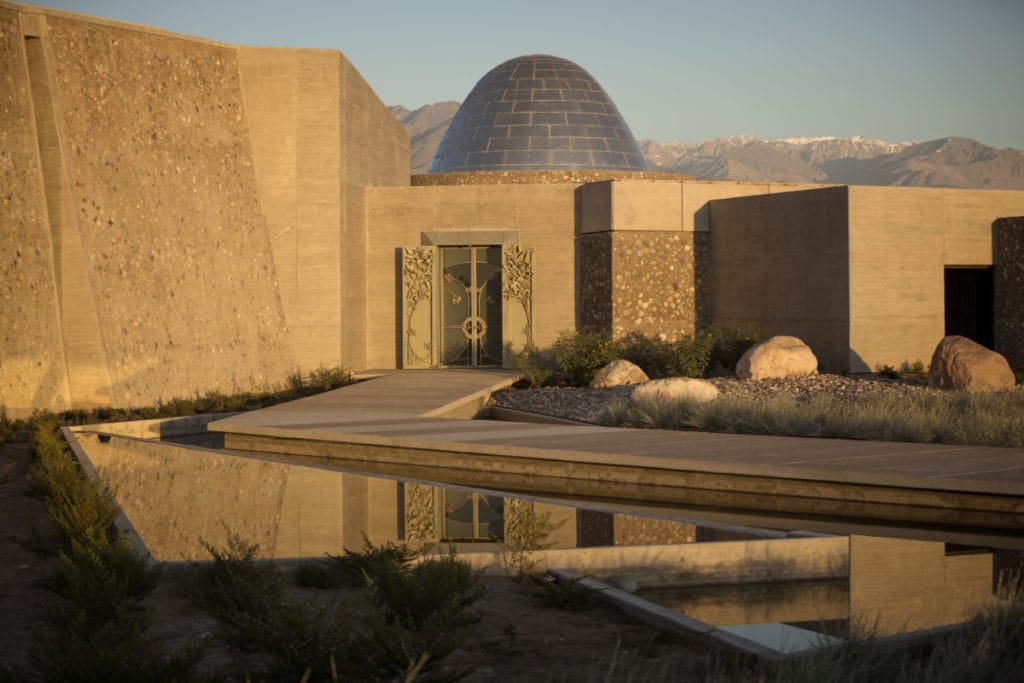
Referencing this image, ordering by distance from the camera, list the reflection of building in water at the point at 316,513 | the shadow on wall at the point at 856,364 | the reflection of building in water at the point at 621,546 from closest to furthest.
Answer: the reflection of building in water at the point at 621,546 → the reflection of building in water at the point at 316,513 → the shadow on wall at the point at 856,364

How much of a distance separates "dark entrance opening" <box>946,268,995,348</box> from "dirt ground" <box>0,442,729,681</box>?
50.2ft

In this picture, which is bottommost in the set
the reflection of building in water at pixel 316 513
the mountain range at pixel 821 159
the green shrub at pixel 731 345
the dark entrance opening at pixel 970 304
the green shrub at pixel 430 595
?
the reflection of building in water at pixel 316 513

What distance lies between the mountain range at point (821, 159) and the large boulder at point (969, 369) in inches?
4228

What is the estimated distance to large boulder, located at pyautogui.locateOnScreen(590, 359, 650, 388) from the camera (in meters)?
16.9

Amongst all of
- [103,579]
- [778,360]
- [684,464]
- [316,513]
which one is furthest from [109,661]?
[778,360]

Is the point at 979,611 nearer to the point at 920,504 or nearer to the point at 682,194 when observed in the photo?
the point at 920,504

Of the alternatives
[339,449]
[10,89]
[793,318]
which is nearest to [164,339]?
[10,89]

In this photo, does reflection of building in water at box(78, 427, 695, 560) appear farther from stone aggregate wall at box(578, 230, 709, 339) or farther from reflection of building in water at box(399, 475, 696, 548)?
stone aggregate wall at box(578, 230, 709, 339)

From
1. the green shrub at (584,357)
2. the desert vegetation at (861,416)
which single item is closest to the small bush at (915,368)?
the desert vegetation at (861,416)

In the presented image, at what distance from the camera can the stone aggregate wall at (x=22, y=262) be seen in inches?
541

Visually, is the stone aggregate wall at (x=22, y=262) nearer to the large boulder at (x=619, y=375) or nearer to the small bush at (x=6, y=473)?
the small bush at (x=6, y=473)

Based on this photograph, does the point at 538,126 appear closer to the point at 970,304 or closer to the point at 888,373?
the point at 970,304

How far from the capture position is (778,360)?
55.0 ft

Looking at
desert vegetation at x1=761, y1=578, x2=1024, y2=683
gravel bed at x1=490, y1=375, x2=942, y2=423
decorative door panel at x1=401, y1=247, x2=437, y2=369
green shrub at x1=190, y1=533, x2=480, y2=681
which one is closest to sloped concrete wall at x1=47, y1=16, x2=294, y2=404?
decorative door panel at x1=401, y1=247, x2=437, y2=369
